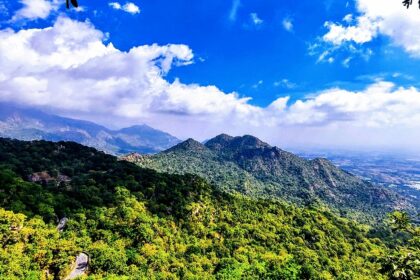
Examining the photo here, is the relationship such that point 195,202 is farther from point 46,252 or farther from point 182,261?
point 46,252

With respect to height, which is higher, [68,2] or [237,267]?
[68,2]

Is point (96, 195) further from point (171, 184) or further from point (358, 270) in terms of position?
point (358, 270)

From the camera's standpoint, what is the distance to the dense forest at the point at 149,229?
176ft

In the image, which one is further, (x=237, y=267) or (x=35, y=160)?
(x=35, y=160)

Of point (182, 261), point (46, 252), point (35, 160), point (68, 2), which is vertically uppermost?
point (68, 2)

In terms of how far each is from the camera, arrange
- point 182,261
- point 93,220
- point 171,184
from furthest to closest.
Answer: point 171,184, point 182,261, point 93,220

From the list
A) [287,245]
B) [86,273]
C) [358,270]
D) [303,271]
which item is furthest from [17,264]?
[358,270]

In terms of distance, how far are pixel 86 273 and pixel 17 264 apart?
11.8 m

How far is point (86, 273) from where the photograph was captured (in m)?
56.0

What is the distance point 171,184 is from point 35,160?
142ft

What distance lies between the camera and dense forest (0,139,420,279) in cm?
5372

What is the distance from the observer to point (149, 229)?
259ft

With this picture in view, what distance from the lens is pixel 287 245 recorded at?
349 feet

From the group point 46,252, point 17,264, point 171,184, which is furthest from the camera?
point 171,184
